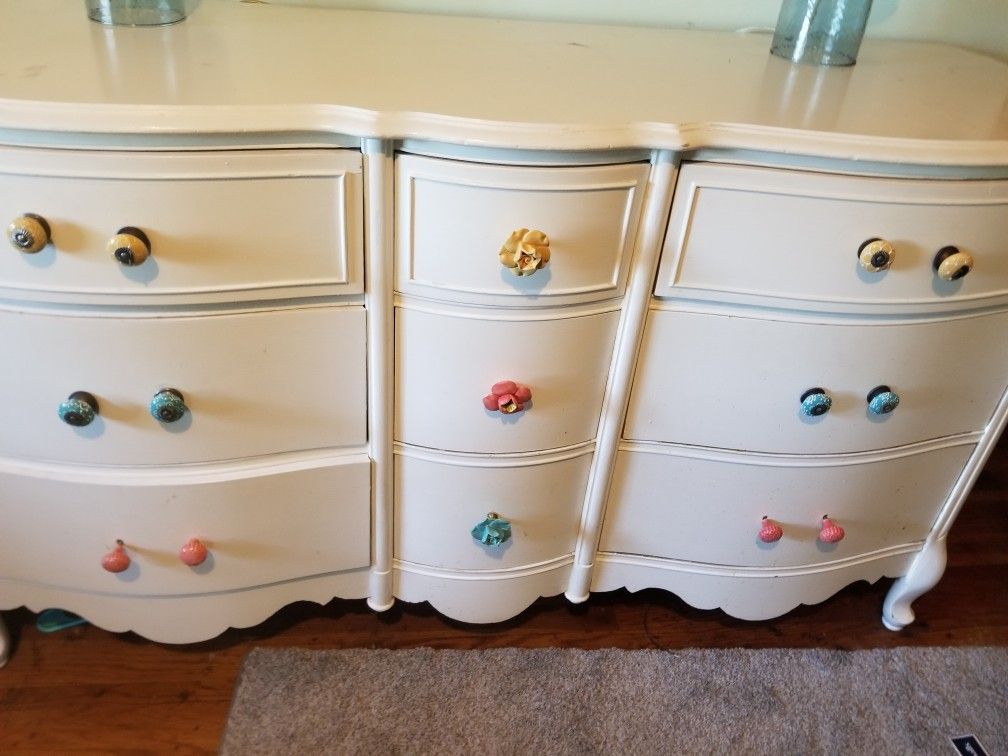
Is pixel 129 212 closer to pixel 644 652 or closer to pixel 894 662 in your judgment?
pixel 644 652

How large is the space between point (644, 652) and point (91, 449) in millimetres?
935

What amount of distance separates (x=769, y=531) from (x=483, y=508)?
16.9 inches

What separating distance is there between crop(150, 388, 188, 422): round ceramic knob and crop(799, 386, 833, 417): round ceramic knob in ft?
2.62

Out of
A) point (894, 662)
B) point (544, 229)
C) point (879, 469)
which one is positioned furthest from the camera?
point (894, 662)

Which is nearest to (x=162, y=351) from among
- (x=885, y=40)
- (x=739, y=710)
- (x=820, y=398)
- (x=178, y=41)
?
(x=178, y=41)

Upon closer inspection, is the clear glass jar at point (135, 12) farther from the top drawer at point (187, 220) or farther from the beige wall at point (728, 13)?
the top drawer at point (187, 220)

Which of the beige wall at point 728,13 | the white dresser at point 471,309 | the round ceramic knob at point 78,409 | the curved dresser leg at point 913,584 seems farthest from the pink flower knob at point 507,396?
the curved dresser leg at point 913,584

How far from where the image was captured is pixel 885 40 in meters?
1.28

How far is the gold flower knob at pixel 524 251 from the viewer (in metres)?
0.85

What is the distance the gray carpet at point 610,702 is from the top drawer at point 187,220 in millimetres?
691

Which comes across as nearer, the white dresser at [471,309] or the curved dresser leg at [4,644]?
the white dresser at [471,309]

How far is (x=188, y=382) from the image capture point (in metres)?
0.93

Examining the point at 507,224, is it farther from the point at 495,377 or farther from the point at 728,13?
the point at 728,13

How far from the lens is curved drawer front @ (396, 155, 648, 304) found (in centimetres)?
83
